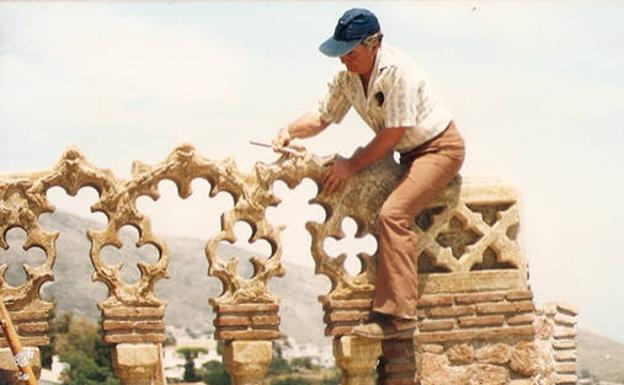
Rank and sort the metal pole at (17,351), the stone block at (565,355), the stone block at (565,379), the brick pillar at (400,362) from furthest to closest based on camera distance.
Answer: the stone block at (565,355), the stone block at (565,379), the brick pillar at (400,362), the metal pole at (17,351)

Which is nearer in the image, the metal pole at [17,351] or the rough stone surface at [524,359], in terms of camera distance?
the metal pole at [17,351]

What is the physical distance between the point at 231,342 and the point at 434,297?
137 cm

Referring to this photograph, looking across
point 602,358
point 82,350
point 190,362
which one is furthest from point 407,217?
point 82,350

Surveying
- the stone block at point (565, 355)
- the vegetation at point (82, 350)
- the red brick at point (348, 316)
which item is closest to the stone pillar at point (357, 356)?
the red brick at point (348, 316)

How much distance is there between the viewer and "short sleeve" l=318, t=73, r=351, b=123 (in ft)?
27.1

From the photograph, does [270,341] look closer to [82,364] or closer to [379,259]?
[379,259]

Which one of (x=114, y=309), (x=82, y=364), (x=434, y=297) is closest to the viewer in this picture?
(x=114, y=309)

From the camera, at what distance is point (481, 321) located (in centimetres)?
836

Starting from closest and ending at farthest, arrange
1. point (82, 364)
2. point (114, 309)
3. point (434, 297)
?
point (114, 309) < point (434, 297) < point (82, 364)

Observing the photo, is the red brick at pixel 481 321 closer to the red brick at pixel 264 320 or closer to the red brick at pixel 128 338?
the red brick at pixel 264 320

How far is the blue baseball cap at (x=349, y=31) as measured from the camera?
25.3 feet

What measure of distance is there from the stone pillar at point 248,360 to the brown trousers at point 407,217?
2.50ft

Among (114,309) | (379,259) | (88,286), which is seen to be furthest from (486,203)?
(88,286)

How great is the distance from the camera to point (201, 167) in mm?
7949
